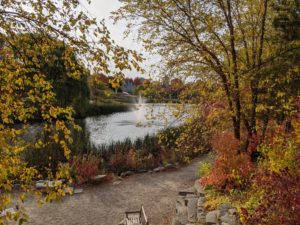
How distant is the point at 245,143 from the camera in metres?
7.81

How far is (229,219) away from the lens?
4.65 meters

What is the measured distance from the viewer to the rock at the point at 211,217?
16.1 feet

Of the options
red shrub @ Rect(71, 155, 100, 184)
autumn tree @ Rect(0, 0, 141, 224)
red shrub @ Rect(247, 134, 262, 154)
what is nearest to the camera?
autumn tree @ Rect(0, 0, 141, 224)

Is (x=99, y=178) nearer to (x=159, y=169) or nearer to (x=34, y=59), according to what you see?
(x=159, y=169)

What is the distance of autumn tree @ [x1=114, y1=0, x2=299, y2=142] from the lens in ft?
21.1

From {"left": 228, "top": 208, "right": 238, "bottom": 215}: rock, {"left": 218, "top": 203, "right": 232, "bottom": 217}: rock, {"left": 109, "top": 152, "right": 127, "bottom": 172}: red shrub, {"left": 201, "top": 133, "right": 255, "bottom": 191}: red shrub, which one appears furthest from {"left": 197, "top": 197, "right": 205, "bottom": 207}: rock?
{"left": 109, "top": 152, "right": 127, "bottom": 172}: red shrub

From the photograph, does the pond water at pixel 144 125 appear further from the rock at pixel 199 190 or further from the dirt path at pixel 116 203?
the dirt path at pixel 116 203

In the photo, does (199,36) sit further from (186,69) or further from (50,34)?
(50,34)

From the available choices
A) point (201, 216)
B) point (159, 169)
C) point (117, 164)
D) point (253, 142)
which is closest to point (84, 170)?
point (117, 164)

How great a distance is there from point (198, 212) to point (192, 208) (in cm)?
41

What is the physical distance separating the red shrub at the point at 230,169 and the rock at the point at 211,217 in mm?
999

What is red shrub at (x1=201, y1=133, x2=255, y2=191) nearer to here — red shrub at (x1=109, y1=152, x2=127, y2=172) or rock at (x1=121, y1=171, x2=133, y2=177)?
rock at (x1=121, y1=171, x2=133, y2=177)

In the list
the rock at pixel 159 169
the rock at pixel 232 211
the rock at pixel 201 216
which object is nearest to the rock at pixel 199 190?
the rock at pixel 201 216

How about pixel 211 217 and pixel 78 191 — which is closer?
pixel 211 217
